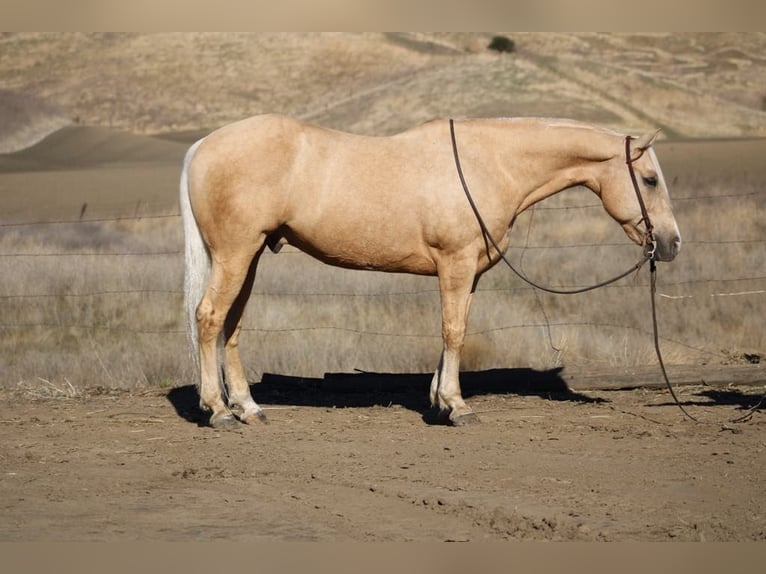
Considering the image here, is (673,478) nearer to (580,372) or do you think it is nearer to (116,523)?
(580,372)

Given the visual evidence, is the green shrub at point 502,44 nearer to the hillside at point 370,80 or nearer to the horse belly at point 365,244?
the hillside at point 370,80

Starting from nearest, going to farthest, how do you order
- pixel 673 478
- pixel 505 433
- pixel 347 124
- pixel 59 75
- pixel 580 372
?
pixel 673 478
pixel 505 433
pixel 580 372
pixel 347 124
pixel 59 75

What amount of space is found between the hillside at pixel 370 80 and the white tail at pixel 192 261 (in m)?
27.3

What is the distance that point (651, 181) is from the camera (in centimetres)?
721

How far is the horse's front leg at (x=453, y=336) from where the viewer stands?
734cm

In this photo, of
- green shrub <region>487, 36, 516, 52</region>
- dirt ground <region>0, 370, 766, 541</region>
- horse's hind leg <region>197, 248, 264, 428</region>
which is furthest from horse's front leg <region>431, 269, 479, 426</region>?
green shrub <region>487, 36, 516, 52</region>

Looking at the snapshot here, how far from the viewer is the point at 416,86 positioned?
39.7 meters

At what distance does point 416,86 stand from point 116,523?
35.8m

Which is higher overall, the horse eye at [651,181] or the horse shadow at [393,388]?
the horse eye at [651,181]

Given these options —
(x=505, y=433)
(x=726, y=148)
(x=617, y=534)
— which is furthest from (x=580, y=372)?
(x=726, y=148)

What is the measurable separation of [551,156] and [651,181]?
72 cm

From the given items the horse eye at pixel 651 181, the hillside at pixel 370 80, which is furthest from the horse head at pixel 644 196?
the hillside at pixel 370 80

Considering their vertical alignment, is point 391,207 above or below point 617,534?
above

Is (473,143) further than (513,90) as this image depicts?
No
